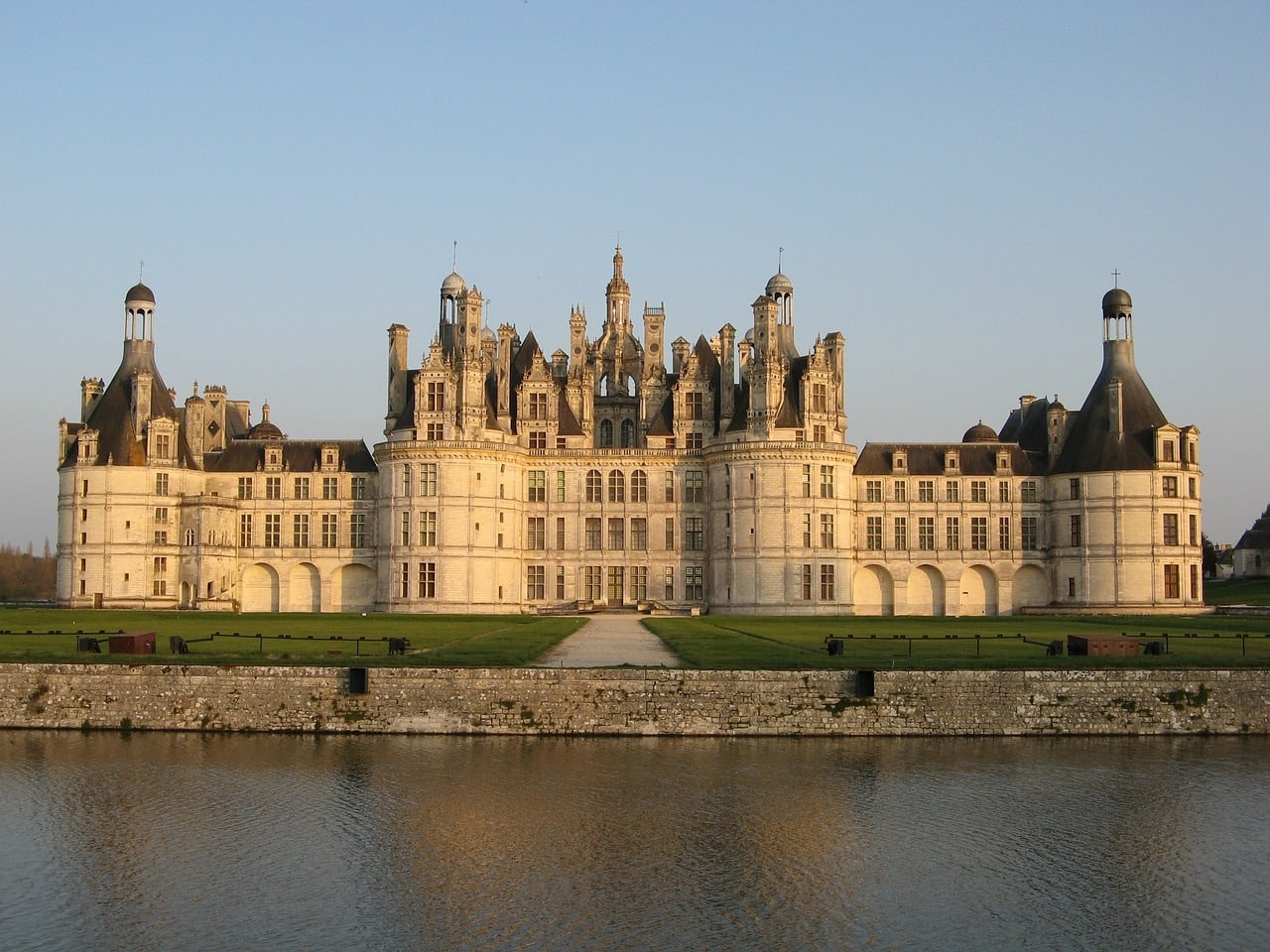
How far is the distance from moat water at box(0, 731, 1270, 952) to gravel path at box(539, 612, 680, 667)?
432cm

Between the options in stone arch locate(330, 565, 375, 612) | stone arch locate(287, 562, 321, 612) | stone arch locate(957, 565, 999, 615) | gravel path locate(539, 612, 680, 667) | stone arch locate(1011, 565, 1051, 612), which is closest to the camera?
gravel path locate(539, 612, 680, 667)

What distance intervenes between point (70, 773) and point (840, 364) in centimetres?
5965

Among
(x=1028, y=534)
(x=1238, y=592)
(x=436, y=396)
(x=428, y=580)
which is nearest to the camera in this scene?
(x=428, y=580)

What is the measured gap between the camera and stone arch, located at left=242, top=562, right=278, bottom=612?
8894cm

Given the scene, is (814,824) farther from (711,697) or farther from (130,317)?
(130,317)

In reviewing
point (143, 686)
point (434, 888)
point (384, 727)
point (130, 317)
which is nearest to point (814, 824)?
point (434, 888)

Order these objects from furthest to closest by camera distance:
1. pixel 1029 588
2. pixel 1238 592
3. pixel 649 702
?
pixel 1238 592
pixel 1029 588
pixel 649 702

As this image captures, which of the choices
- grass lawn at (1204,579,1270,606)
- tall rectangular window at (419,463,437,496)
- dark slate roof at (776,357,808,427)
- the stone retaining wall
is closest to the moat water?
the stone retaining wall

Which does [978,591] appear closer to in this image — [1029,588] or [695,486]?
[1029,588]

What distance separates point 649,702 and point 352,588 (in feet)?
168

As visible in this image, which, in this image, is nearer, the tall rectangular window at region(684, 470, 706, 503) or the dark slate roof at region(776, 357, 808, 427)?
the dark slate roof at region(776, 357, 808, 427)

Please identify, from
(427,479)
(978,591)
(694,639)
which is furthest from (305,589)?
(978,591)

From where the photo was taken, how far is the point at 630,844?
28719 millimetres

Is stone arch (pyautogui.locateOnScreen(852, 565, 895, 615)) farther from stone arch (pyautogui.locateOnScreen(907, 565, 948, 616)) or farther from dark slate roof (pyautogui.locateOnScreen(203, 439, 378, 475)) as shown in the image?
dark slate roof (pyautogui.locateOnScreen(203, 439, 378, 475))
